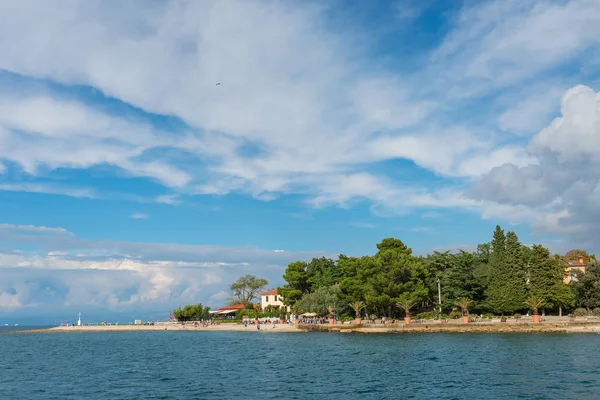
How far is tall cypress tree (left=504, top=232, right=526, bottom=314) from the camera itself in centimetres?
7594

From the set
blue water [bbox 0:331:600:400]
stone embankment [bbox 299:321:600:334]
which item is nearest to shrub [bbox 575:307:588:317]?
stone embankment [bbox 299:321:600:334]

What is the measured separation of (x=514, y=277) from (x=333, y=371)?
48.0 metres

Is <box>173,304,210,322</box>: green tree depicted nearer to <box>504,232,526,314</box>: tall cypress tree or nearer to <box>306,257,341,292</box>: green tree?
<box>306,257,341,292</box>: green tree

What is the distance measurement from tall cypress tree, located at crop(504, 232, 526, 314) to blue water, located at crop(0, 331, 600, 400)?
15168mm

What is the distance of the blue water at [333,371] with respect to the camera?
31141mm

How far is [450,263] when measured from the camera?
8894 centimetres

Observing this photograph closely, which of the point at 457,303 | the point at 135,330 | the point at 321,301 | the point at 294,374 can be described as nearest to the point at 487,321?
the point at 457,303

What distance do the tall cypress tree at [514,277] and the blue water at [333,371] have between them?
49.8 ft

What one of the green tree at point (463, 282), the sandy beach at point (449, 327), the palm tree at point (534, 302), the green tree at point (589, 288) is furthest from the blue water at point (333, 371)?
the green tree at point (589, 288)

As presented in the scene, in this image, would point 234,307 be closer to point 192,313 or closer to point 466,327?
point 192,313

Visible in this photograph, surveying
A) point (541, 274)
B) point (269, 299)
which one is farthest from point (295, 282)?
point (541, 274)

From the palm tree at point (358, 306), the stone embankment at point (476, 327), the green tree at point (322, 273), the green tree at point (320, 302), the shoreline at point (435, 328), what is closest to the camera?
the stone embankment at point (476, 327)

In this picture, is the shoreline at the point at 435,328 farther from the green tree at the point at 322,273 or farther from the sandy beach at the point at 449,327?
the green tree at the point at 322,273

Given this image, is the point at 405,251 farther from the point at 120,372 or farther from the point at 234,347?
the point at 120,372
